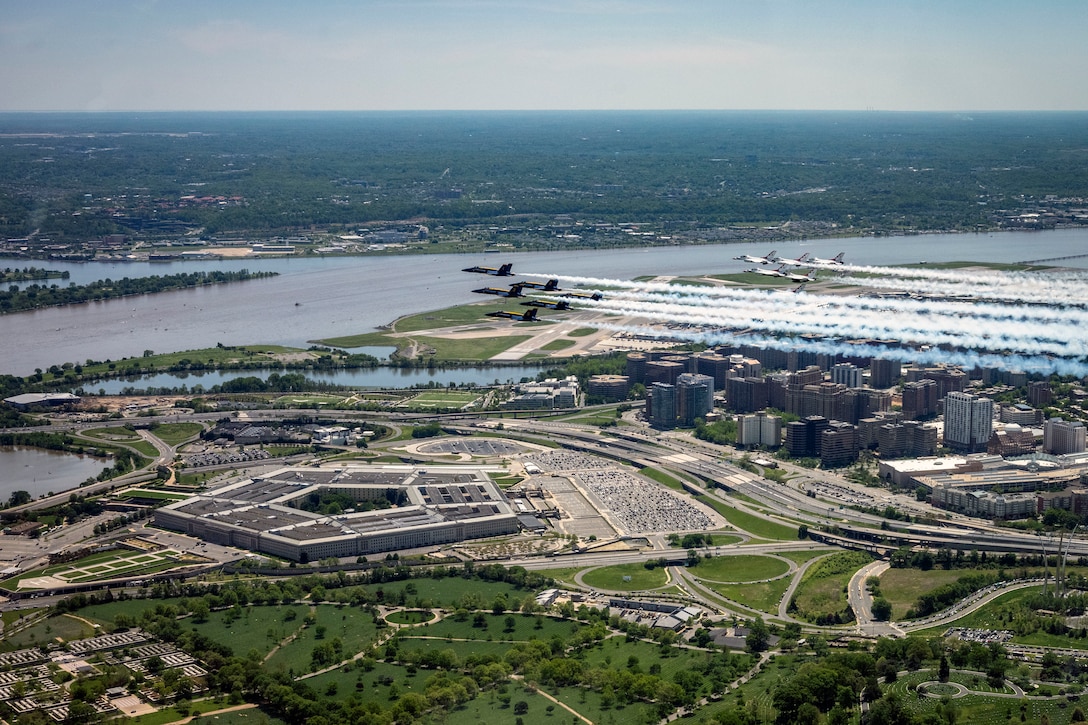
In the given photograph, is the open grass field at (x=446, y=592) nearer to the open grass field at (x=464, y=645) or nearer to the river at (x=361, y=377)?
the open grass field at (x=464, y=645)

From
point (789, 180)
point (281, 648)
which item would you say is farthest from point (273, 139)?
point (281, 648)

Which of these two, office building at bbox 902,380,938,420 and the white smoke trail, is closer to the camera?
the white smoke trail

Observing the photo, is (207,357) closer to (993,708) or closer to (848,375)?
(848,375)

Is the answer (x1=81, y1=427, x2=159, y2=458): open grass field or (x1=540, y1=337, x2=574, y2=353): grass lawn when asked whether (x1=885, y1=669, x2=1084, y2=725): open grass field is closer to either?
(x1=81, y1=427, x2=159, y2=458): open grass field

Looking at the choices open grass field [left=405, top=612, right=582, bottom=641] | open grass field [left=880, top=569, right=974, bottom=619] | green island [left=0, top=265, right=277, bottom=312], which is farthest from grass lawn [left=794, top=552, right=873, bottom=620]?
green island [left=0, top=265, right=277, bottom=312]

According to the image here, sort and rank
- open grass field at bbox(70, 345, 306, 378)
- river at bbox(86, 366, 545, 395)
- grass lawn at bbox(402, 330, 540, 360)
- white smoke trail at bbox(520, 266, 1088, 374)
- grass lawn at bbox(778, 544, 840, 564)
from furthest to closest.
A: grass lawn at bbox(402, 330, 540, 360), open grass field at bbox(70, 345, 306, 378), river at bbox(86, 366, 545, 395), white smoke trail at bbox(520, 266, 1088, 374), grass lawn at bbox(778, 544, 840, 564)

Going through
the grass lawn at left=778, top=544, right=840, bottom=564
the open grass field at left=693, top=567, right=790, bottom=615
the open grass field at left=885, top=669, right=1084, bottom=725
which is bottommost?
the grass lawn at left=778, top=544, right=840, bottom=564
